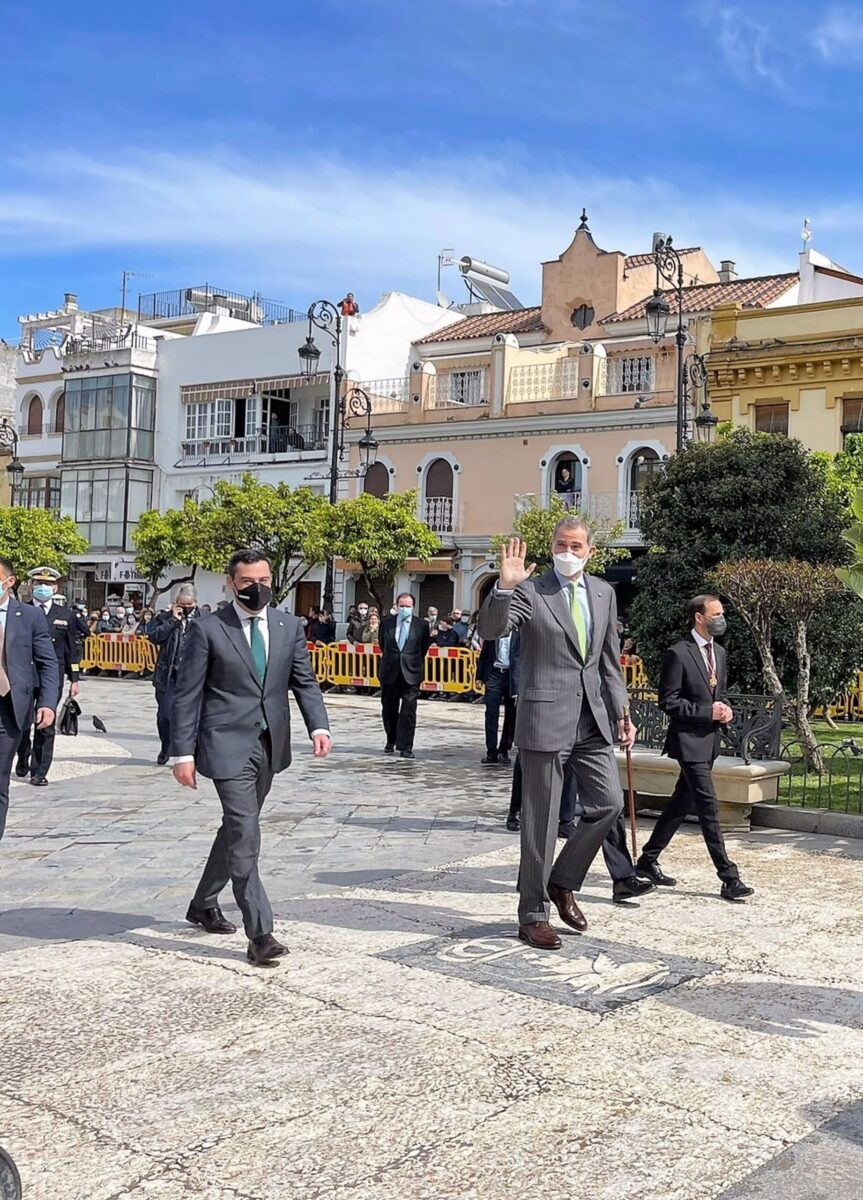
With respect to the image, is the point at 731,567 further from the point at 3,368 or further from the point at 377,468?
the point at 3,368

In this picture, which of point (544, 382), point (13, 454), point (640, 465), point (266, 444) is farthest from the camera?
point (13, 454)

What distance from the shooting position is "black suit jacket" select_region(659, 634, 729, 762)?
7.42 metres

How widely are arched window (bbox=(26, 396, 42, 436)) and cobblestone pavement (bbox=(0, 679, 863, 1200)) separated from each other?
4343 centimetres

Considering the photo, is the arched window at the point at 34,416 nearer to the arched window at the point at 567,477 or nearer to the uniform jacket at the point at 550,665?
the arched window at the point at 567,477

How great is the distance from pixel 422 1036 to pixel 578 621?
2.16 meters

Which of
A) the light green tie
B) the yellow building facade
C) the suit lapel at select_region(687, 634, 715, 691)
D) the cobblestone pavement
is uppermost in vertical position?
the yellow building facade

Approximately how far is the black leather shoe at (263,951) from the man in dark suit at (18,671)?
1505mm

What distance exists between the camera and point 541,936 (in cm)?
589

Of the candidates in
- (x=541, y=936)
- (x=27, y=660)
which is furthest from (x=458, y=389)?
(x=541, y=936)

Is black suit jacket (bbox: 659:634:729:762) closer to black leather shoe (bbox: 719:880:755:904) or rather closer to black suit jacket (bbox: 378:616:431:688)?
black leather shoe (bbox: 719:880:755:904)

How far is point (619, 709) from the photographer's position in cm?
622

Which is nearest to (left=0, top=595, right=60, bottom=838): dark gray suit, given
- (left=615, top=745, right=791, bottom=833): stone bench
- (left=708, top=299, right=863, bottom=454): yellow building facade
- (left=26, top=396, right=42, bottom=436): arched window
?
(left=615, top=745, right=791, bottom=833): stone bench

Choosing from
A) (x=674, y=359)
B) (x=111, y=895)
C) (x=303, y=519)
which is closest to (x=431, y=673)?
(x=303, y=519)

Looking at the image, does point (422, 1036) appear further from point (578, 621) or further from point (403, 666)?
point (403, 666)
